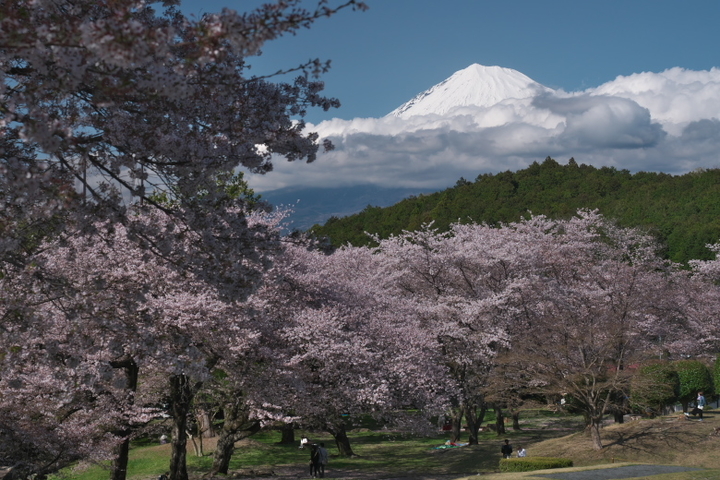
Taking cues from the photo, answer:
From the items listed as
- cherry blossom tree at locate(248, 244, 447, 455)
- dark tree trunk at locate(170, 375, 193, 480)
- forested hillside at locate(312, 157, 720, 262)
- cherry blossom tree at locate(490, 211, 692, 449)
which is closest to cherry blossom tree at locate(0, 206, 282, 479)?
dark tree trunk at locate(170, 375, 193, 480)

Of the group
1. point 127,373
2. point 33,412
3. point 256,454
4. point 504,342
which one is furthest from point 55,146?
point 256,454

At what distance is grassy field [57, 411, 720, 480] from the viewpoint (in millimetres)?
20828

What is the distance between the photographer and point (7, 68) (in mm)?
7480

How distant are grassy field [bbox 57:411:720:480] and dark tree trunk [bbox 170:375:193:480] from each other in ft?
7.99

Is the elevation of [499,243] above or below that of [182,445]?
above

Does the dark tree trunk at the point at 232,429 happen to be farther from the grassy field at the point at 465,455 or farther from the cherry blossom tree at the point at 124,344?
the cherry blossom tree at the point at 124,344

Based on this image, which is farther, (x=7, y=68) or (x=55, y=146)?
(x=7, y=68)

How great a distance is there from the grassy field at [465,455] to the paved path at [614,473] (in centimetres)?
81

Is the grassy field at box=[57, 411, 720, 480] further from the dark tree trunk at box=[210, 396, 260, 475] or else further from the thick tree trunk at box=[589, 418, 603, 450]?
the dark tree trunk at box=[210, 396, 260, 475]

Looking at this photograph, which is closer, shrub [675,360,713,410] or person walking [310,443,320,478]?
person walking [310,443,320,478]

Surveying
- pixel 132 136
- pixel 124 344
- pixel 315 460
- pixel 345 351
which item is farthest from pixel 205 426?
pixel 132 136

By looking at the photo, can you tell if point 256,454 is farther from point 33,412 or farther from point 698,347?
point 698,347

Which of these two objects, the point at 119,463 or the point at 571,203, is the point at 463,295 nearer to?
the point at 119,463

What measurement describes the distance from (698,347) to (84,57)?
4008cm
